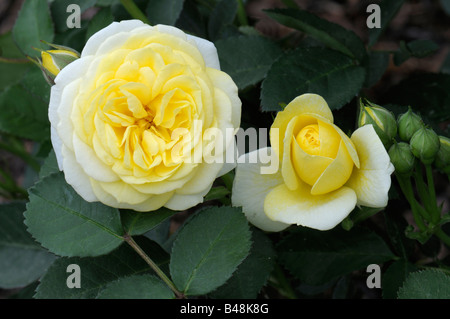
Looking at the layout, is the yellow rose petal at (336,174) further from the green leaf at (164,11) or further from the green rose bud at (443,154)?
the green leaf at (164,11)

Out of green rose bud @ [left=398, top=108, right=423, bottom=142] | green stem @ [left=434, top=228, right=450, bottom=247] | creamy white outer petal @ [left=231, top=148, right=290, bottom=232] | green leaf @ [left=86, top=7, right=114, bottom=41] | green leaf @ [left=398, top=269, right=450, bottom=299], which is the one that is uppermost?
green leaf @ [left=86, top=7, right=114, bottom=41]

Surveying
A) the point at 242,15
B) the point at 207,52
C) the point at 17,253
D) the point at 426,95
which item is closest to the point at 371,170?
the point at 207,52

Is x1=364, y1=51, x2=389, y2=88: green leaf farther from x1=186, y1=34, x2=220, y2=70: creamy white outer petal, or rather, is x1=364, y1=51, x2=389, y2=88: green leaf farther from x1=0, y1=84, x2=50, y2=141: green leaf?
x1=0, y1=84, x2=50, y2=141: green leaf

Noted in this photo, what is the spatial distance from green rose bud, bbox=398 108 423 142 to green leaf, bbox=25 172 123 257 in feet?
1.54

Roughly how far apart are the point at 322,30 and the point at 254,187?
1.38ft

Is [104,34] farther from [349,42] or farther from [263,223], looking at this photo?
[349,42]

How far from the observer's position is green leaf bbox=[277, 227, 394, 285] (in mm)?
1034

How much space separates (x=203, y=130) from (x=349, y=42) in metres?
0.50

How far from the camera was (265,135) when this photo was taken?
1.03 m

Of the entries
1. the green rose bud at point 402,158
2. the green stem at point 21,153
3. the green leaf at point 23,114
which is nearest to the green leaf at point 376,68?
the green rose bud at point 402,158

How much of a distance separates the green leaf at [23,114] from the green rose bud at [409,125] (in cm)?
86

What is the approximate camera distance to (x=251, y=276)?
0.96m

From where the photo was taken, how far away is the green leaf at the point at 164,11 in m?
1.13

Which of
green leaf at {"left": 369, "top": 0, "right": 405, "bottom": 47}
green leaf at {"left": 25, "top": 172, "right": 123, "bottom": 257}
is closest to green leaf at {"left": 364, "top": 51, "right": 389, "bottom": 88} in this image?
green leaf at {"left": 369, "top": 0, "right": 405, "bottom": 47}
